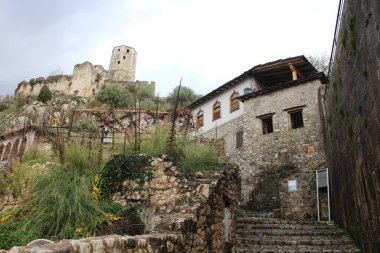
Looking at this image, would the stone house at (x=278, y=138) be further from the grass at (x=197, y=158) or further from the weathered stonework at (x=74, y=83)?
the weathered stonework at (x=74, y=83)

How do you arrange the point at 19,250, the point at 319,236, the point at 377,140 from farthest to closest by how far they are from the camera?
the point at 319,236, the point at 377,140, the point at 19,250

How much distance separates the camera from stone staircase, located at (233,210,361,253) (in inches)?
307

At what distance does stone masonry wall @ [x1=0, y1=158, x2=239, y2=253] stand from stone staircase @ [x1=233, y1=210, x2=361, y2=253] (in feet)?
6.38

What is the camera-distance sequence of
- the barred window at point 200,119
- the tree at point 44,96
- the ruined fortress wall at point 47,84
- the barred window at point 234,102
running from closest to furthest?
the barred window at point 234,102 → the barred window at point 200,119 → the tree at point 44,96 → the ruined fortress wall at point 47,84

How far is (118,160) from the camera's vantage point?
6430mm

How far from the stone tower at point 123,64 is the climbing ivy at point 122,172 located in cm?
4358

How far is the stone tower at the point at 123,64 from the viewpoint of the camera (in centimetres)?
4878

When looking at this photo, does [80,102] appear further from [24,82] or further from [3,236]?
[3,236]

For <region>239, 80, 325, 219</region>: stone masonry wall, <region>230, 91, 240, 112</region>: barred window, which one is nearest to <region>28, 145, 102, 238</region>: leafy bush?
<region>239, 80, 325, 219</region>: stone masonry wall

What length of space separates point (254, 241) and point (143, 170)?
4287 millimetres

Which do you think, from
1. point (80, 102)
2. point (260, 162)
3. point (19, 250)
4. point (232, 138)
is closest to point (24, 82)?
point (80, 102)

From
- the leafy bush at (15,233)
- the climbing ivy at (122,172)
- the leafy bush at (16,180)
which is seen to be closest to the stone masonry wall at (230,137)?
the climbing ivy at (122,172)

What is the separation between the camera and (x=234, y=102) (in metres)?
18.9

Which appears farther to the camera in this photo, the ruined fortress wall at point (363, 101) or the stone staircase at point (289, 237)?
the stone staircase at point (289, 237)
